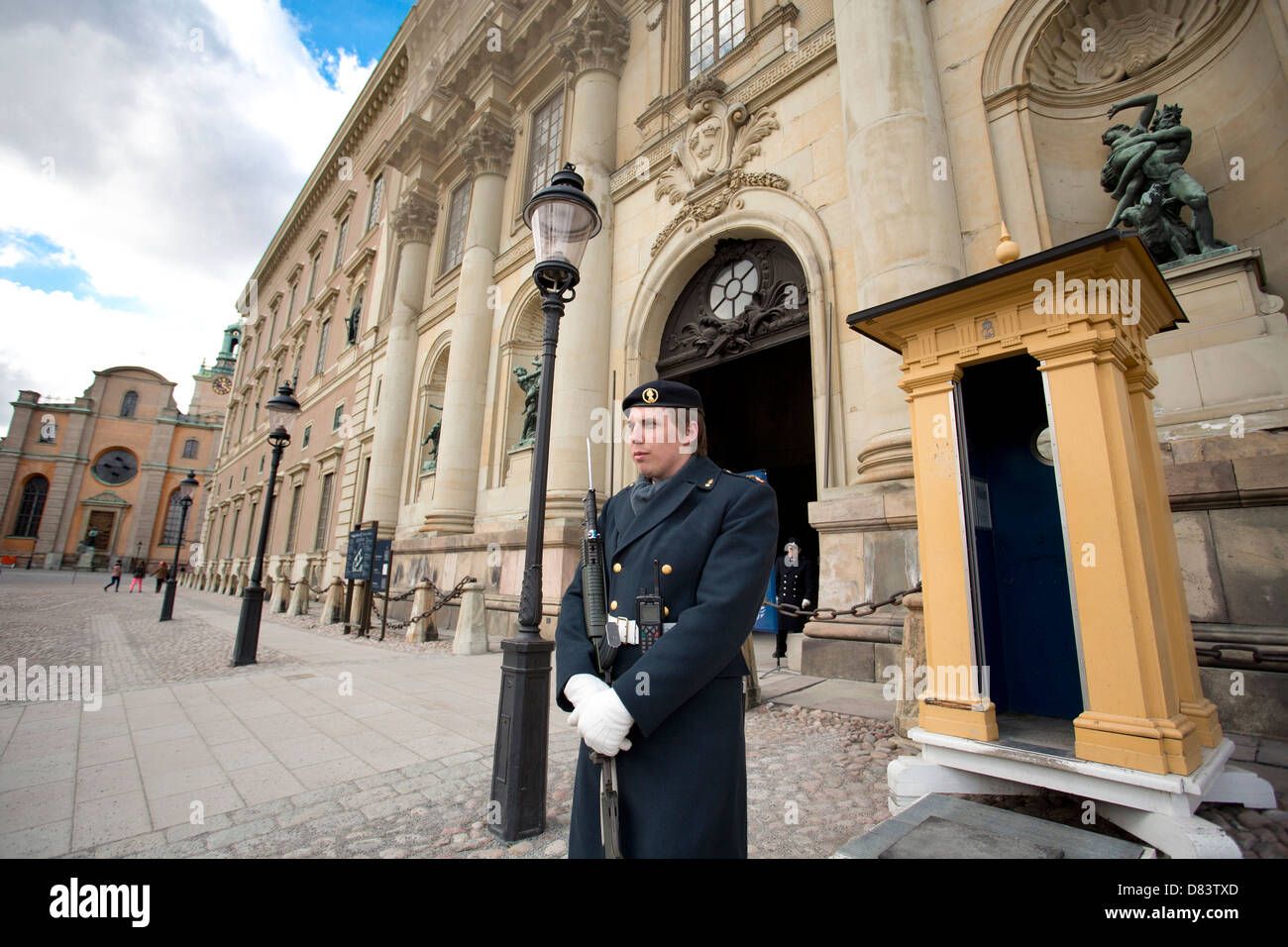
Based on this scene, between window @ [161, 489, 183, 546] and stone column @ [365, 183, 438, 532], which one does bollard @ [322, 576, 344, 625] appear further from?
window @ [161, 489, 183, 546]

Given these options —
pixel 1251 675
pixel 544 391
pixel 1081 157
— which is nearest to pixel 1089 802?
pixel 1251 675

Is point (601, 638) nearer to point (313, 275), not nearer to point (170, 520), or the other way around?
point (313, 275)

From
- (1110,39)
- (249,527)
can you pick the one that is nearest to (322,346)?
(249,527)

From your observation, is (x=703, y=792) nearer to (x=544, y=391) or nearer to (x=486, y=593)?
(x=544, y=391)

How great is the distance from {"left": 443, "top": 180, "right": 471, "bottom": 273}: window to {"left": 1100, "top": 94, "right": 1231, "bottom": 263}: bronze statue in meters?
16.7

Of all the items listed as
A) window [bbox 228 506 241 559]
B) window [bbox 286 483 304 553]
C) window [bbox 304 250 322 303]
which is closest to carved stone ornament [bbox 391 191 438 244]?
window [bbox 286 483 304 553]

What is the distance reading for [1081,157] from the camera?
6.54 m

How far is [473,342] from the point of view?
14.5 metres

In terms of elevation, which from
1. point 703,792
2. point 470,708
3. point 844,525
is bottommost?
point 470,708

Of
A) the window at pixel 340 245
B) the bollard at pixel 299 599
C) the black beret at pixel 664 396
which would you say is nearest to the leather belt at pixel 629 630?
the black beret at pixel 664 396

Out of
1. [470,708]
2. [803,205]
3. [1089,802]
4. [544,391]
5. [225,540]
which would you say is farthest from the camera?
[225,540]

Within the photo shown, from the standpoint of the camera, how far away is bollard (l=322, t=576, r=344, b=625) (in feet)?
45.3

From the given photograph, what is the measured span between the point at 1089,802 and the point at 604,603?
2.46 metres
